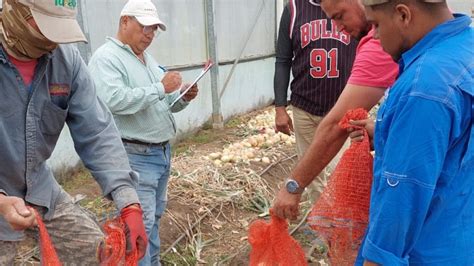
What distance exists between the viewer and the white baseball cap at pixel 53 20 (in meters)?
1.98

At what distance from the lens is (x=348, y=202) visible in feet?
6.84

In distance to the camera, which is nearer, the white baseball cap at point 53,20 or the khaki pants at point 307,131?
the white baseball cap at point 53,20

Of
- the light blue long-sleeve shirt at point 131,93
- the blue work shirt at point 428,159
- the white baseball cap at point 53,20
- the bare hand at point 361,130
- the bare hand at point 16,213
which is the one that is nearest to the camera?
the blue work shirt at point 428,159

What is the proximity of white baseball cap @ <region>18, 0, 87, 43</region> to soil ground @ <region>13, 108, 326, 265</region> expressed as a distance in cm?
181

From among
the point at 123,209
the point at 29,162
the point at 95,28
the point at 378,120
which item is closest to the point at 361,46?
the point at 378,120

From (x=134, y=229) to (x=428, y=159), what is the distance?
1.31 m

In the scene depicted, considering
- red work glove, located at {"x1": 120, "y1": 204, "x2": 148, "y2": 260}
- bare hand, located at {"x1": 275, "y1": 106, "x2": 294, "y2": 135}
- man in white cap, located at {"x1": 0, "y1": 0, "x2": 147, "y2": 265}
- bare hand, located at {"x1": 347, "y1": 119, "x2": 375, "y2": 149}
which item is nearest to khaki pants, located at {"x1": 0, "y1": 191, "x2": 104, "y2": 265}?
man in white cap, located at {"x1": 0, "y1": 0, "x2": 147, "y2": 265}

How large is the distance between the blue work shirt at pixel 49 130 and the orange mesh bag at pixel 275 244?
1.95 feet

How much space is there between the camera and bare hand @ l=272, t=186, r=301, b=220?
235cm

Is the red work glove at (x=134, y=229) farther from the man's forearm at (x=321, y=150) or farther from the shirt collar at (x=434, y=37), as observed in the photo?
the shirt collar at (x=434, y=37)

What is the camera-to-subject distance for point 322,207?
2148 mm

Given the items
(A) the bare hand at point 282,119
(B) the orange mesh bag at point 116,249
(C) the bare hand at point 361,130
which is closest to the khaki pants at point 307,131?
(A) the bare hand at point 282,119

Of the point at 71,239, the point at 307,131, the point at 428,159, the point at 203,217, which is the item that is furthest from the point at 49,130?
the point at 203,217

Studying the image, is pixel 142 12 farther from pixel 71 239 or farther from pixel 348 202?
pixel 348 202
